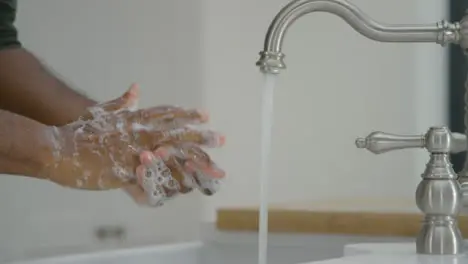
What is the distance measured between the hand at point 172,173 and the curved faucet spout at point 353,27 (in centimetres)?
10

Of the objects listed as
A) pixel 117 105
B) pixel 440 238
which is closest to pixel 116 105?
pixel 117 105

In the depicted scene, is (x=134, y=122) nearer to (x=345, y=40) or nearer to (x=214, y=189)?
(x=214, y=189)

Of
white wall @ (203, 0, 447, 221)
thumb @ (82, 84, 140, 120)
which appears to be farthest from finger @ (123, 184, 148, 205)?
white wall @ (203, 0, 447, 221)

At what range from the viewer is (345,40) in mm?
1582

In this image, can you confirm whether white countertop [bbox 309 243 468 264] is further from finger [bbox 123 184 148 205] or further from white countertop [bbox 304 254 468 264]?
finger [bbox 123 184 148 205]

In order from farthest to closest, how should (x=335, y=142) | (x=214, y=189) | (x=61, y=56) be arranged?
(x=335, y=142) → (x=61, y=56) → (x=214, y=189)

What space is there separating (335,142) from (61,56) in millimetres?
624

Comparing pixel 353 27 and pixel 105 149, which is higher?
pixel 353 27

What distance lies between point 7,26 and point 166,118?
1.12 ft

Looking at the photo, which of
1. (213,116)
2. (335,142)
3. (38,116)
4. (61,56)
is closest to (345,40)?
(335,142)

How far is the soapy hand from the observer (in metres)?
0.65

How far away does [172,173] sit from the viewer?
2.14 feet

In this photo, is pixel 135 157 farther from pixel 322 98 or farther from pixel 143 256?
pixel 322 98

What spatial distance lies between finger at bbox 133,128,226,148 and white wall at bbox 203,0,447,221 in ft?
2.83
